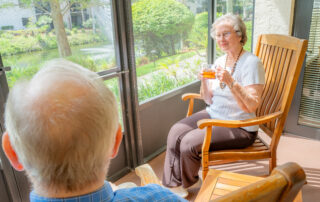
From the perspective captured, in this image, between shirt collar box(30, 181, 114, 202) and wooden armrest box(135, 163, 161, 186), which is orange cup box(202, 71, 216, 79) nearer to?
wooden armrest box(135, 163, 161, 186)

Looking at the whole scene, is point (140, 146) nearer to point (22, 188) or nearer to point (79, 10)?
point (22, 188)

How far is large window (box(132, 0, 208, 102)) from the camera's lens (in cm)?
239

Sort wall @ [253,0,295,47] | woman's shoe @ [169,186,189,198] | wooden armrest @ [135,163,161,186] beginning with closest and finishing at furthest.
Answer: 1. wooden armrest @ [135,163,161,186]
2. woman's shoe @ [169,186,189,198]
3. wall @ [253,0,295,47]

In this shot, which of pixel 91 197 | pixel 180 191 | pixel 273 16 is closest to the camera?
pixel 91 197

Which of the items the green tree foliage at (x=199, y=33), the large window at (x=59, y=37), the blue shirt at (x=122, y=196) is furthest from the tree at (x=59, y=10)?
the green tree foliage at (x=199, y=33)

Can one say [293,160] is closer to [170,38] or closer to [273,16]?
[273,16]

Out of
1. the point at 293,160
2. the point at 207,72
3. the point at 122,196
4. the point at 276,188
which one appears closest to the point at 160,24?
the point at 207,72

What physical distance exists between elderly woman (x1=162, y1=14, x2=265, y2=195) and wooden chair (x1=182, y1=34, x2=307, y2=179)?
0.27 feet

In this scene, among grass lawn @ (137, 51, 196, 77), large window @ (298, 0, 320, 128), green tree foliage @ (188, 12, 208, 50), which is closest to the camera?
grass lawn @ (137, 51, 196, 77)

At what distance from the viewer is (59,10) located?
1743mm

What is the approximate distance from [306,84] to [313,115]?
1.15 ft

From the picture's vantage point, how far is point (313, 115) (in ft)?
9.29

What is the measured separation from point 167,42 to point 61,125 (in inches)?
90.8

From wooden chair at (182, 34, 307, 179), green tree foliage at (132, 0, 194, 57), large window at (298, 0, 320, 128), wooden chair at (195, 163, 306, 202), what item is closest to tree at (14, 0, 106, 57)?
green tree foliage at (132, 0, 194, 57)
